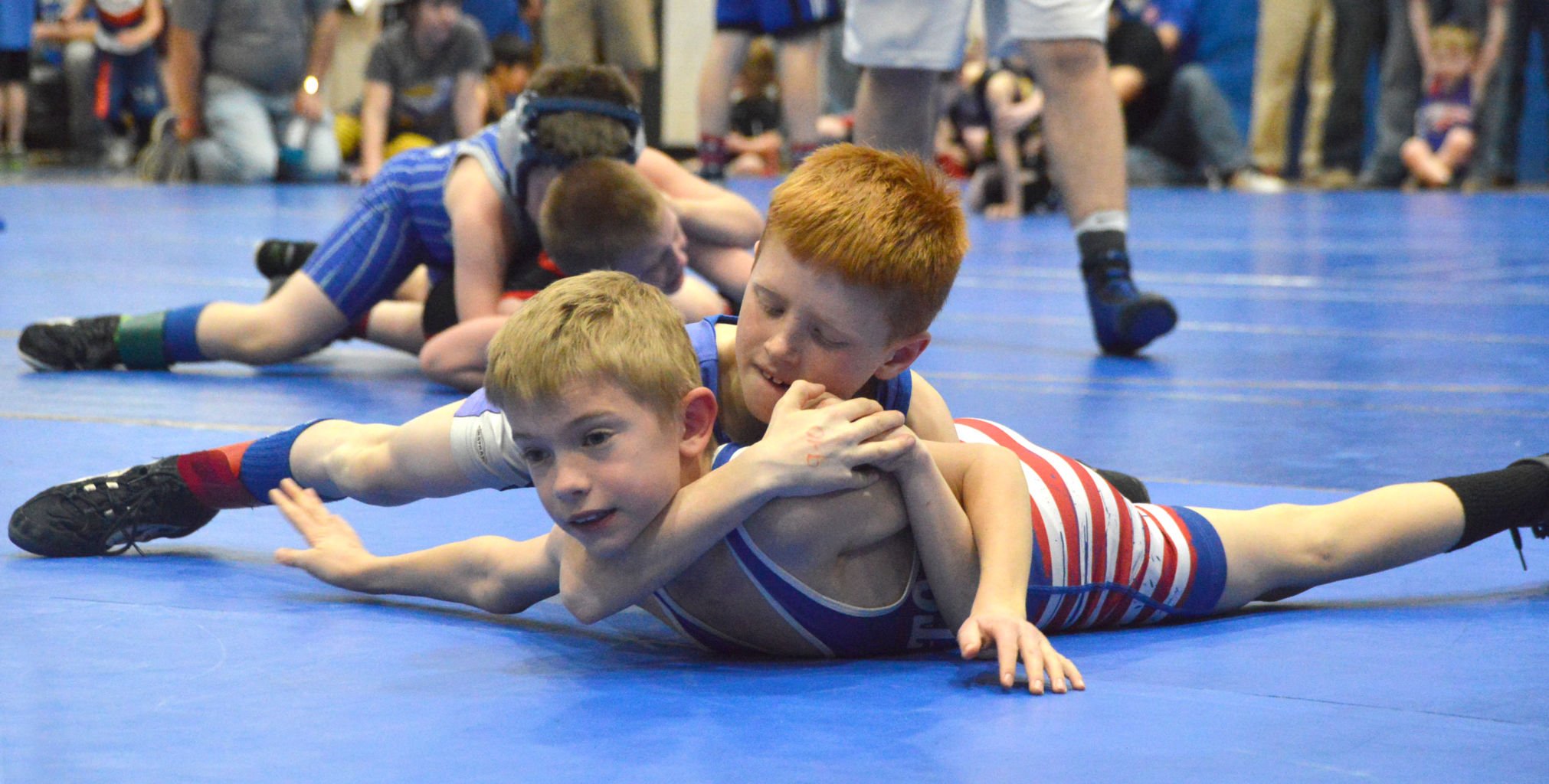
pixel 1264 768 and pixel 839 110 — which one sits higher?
pixel 1264 768

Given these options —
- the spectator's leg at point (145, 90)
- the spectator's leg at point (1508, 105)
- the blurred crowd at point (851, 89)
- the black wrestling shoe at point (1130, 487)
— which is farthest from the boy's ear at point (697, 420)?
the spectator's leg at point (145, 90)

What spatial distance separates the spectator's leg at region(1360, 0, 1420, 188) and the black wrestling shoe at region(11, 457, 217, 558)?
8.90 m

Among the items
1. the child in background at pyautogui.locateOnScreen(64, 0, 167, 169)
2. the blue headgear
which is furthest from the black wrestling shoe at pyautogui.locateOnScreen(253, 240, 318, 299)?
the child in background at pyautogui.locateOnScreen(64, 0, 167, 169)

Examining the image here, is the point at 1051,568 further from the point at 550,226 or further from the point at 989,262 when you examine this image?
the point at 989,262

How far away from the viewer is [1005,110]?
8250 mm

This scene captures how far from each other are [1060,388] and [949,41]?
2.74 feet

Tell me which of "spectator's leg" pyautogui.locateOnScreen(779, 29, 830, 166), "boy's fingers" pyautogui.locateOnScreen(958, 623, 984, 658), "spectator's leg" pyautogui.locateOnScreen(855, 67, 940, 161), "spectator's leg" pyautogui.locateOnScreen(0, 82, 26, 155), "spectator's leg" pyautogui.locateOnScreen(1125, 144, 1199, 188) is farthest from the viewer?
"spectator's leg" pyautogui.locateOnScreen(0, 82, 26, 155)

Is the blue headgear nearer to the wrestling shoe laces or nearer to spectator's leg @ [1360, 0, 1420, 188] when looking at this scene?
the wrestling shoe laces

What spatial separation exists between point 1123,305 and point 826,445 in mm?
2151

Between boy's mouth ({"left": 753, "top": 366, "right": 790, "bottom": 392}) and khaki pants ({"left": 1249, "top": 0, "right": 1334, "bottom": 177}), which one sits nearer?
boy's mouth ({"left": 753, "top": 366, "right": 790, "bottom": 392})

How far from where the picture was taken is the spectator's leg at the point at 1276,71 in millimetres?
10547

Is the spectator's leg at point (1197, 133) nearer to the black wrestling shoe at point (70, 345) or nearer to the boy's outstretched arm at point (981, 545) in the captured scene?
the black wrestling shoe at point (70, 345)

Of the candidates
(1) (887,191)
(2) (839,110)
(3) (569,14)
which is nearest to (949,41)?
(1) (887,191)

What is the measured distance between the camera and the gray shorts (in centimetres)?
354
